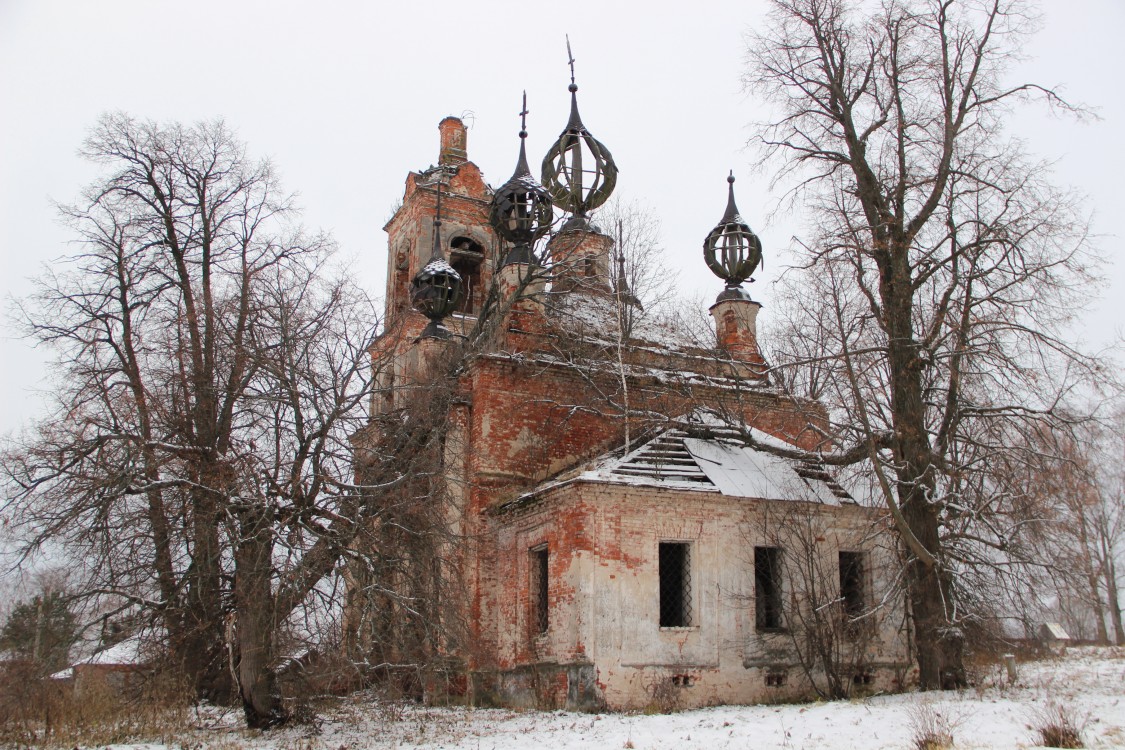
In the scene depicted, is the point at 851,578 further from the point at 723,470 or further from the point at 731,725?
the point at 731,725

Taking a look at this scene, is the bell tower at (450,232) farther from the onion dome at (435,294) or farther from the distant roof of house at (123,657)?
the distant roof of house at (123,657)

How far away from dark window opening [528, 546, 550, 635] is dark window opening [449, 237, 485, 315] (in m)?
10.9

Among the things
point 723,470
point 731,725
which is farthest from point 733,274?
point 731,725

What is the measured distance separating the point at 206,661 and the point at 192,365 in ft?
13.5

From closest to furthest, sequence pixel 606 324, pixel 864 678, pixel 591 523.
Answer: pixel 591 523, pixel 864 678, pixel 606 324

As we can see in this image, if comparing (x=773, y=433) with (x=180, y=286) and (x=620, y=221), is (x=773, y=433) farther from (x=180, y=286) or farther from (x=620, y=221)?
(x=180, y=286)

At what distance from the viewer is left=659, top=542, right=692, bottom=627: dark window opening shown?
49.8 ft

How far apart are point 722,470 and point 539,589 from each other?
3.65 meters

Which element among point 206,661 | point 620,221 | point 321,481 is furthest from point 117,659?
point 620,221

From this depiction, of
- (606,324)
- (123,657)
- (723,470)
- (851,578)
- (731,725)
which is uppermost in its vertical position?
(606,324)

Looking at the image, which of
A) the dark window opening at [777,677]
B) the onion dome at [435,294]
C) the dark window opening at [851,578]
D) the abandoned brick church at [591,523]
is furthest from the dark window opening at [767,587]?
the onion dome at [435,294]

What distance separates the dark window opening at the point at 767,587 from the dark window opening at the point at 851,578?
138 centimetres

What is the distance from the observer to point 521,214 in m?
20.3

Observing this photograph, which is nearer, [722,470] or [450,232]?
[722,470]
